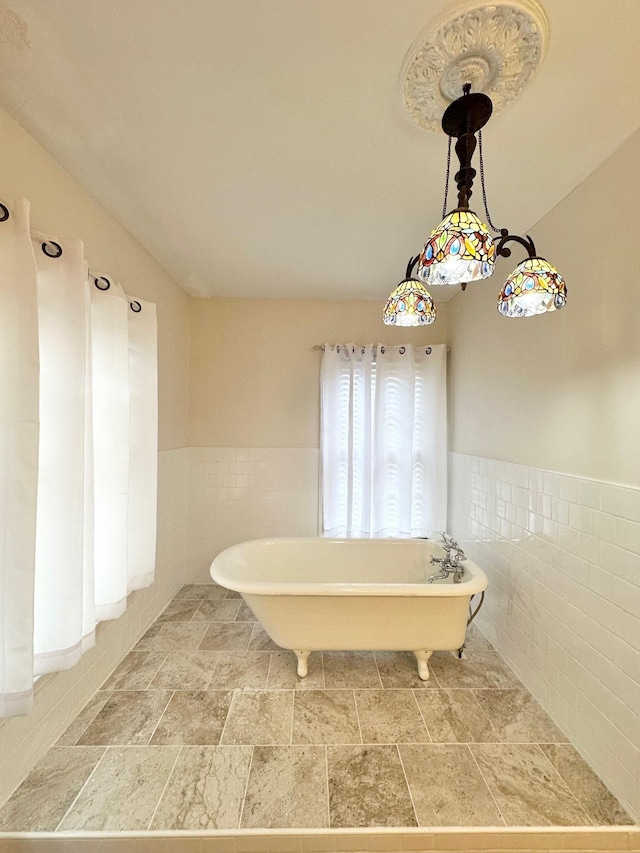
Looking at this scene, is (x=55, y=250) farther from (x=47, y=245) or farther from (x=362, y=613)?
(x=362, y=613)

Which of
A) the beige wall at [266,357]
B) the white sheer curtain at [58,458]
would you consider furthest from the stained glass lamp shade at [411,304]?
the beige wall at [266,357]

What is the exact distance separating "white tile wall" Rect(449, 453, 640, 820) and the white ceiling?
4.30 feet

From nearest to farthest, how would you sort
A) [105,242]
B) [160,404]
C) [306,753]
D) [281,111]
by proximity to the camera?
[281,111] < [306,753] < [105,242] < [160,404]

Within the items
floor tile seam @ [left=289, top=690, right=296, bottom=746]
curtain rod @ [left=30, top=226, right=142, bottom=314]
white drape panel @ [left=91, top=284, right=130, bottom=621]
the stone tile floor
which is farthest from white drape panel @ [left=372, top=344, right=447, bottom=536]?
curtain rod @ [left=30, top=226, right=142, bottom=314]

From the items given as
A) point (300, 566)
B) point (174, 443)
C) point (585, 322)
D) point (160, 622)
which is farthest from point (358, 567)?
point (585, 322)

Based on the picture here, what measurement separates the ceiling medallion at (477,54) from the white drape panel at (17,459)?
4.35ft

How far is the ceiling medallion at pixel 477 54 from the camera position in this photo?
0.94 metres

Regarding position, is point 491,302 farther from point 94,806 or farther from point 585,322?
point 94,806

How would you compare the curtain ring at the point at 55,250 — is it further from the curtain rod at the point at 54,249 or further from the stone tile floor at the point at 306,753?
the stone tile floor at the point at 306,753

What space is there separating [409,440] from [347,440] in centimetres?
52

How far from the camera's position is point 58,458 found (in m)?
1.35

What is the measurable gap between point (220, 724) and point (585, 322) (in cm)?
242

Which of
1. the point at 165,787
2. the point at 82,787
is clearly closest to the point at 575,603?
the point at 165,787

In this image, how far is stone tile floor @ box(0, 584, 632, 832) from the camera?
1.26 meters
